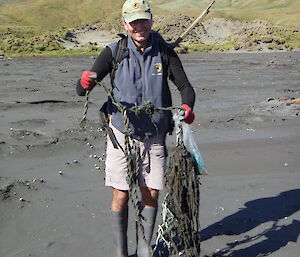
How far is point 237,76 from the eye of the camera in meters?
20.0

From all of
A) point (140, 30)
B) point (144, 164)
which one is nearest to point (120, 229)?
point (144, 164)

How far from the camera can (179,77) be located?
369 cm

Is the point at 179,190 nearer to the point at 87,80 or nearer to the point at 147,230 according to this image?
the point at 147,230

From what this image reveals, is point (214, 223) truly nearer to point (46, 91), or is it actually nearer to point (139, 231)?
point (139, 231)

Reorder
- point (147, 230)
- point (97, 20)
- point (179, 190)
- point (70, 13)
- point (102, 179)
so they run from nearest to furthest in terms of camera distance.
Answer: point (179, 190) < point (147, 230) < point (102, 179) < point (97, 20) < point (70, 13)

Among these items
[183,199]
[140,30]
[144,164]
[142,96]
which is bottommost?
[183,199]

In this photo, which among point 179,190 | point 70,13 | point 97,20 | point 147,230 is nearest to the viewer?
point 179,190

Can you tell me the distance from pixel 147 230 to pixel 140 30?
1781 mm

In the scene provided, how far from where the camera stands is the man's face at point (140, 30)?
3.47 meters

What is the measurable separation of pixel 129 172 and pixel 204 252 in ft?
4.56

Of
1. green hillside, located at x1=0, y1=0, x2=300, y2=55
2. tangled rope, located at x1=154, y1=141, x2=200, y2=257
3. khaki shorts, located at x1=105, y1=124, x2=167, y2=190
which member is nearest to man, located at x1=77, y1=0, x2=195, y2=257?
khaki shorts, located at x1=105, y1=124, x2=167, y2=190

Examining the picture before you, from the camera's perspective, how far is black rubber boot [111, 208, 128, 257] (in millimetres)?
3885

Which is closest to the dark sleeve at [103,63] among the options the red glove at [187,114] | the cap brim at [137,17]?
the cap brim at [137,17]

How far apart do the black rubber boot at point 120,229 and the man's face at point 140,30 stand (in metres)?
1.54
